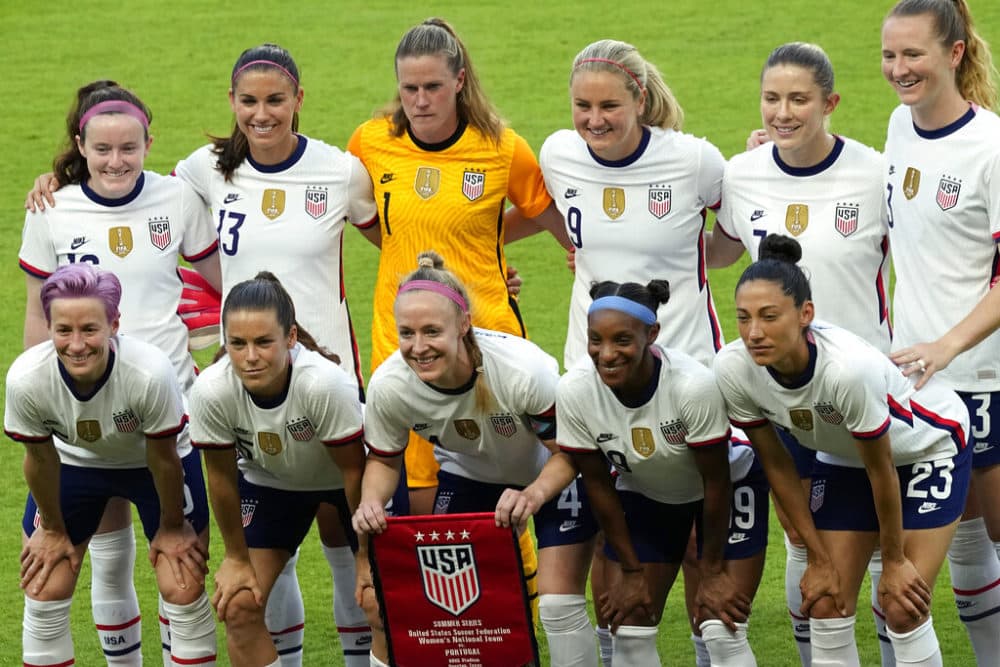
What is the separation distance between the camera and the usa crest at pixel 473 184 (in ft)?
18.0

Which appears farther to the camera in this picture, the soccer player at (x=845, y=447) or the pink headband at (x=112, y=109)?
the pink headband at (x=112, y=109)

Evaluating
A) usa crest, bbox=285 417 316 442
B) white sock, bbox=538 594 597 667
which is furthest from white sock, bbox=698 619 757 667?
usa crest, bbox=285 417 316 442

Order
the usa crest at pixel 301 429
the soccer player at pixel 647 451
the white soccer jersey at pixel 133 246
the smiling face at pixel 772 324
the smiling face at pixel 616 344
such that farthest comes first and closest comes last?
1. the white soccer jersey at pixel 133 246
2. the usa crest at pixel 301 429
3. the soccer player at pixel 647 451
4. the smiling face at pixel 616 344
5. the smiling face at pixel 772 324

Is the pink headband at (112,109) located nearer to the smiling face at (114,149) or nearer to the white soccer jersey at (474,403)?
the smiling face at (114,149)

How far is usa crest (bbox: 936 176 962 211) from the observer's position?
4887 millimetres

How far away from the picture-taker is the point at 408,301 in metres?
4.84

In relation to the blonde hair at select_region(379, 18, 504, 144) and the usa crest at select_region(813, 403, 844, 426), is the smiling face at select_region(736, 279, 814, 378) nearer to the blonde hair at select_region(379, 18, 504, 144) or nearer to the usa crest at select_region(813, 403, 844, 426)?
the usa crest at select_region(813, 403, 844, 426)

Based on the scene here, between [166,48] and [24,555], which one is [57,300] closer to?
[24,555]

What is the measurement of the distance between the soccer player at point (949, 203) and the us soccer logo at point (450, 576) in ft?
4.51

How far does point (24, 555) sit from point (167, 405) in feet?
2.25

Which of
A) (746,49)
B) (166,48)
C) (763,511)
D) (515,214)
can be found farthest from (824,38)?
(763,511)

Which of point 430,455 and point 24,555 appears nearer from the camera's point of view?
point 24,555

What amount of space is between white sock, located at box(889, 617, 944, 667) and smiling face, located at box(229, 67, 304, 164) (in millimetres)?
2472

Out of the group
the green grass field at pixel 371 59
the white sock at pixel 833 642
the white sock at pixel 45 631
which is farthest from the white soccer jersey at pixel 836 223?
the green grass field at pixel 371 59
